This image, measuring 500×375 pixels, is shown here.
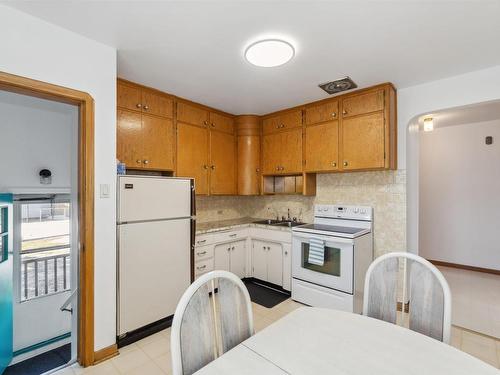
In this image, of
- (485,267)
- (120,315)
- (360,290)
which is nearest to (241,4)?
(120,315)

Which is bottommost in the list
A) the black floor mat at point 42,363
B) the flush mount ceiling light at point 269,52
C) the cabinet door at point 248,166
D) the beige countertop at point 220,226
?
the black floor mat at point 42,363

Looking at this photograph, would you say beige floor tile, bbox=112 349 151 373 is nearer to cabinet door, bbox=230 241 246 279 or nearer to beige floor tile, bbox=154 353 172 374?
beige floor tile, bbox=154 353 172 374

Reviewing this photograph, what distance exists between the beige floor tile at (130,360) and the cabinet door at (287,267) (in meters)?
1.73

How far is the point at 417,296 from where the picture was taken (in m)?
1.31

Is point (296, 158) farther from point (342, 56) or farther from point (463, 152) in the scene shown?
point (463, 152)

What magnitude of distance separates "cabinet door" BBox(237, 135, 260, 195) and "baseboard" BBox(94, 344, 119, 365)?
2.29m

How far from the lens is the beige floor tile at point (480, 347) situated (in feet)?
6.61

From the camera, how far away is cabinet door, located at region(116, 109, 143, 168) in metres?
2.51

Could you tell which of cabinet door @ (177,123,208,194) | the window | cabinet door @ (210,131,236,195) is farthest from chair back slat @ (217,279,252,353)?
the window

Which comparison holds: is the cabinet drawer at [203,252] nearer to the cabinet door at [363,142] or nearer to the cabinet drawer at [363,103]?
the cabinet door at [363,142]

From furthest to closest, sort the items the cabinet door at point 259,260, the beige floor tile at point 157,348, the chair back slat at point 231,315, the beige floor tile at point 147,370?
the cabinet door at point 259,260
the beige floor tile at point 157,348
the beige floor tile at point 147,370
the chair back slat at point 231,315

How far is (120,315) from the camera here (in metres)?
2.06

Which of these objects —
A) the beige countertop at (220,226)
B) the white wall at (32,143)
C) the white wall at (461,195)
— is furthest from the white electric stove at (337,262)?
the white wall at (32,143)

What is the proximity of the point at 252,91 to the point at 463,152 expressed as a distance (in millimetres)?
3839
